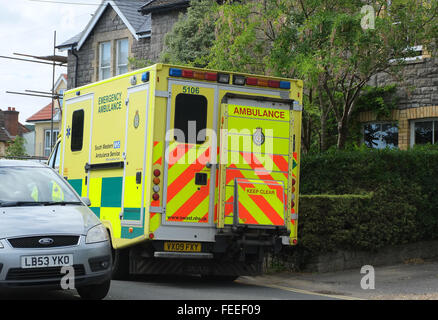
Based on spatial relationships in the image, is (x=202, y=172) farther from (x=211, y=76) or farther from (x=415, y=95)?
(x=415, y=95)

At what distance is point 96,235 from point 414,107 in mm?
11698

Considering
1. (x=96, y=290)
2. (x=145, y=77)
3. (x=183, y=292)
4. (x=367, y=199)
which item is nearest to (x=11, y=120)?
(x=367, y=199)

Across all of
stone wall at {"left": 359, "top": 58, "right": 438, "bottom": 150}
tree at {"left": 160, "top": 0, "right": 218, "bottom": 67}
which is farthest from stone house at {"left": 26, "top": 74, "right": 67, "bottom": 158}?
stone wall at {"left": 359, "top": 58, "right": 438, "bottom": 150}

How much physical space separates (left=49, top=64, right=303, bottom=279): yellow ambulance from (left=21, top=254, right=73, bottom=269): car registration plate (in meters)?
2.57

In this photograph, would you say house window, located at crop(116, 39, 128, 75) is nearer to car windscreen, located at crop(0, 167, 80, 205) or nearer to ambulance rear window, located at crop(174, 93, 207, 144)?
ambulance rear window, located at crop(174, 93, 207, 144)

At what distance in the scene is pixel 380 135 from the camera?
63.3ft

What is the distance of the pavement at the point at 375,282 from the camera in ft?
35.8

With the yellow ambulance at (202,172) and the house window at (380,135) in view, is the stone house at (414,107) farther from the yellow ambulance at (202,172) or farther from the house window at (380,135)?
the yellow ambulance at (202,172)

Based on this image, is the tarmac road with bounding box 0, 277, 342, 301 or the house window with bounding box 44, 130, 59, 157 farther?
the house window with bounding box 44, 130, 59, 157

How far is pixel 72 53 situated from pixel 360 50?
2006 cm

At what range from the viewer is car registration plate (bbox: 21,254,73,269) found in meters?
8.05

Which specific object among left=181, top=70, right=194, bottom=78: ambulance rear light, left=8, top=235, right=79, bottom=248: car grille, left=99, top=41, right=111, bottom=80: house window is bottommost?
left=8, top=235, right=79, bottom=248: car grille

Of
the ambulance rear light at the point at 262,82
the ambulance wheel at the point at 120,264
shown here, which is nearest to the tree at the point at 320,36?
the ambulance rear light at the point at 262,82

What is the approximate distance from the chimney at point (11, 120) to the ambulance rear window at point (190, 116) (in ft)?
188
